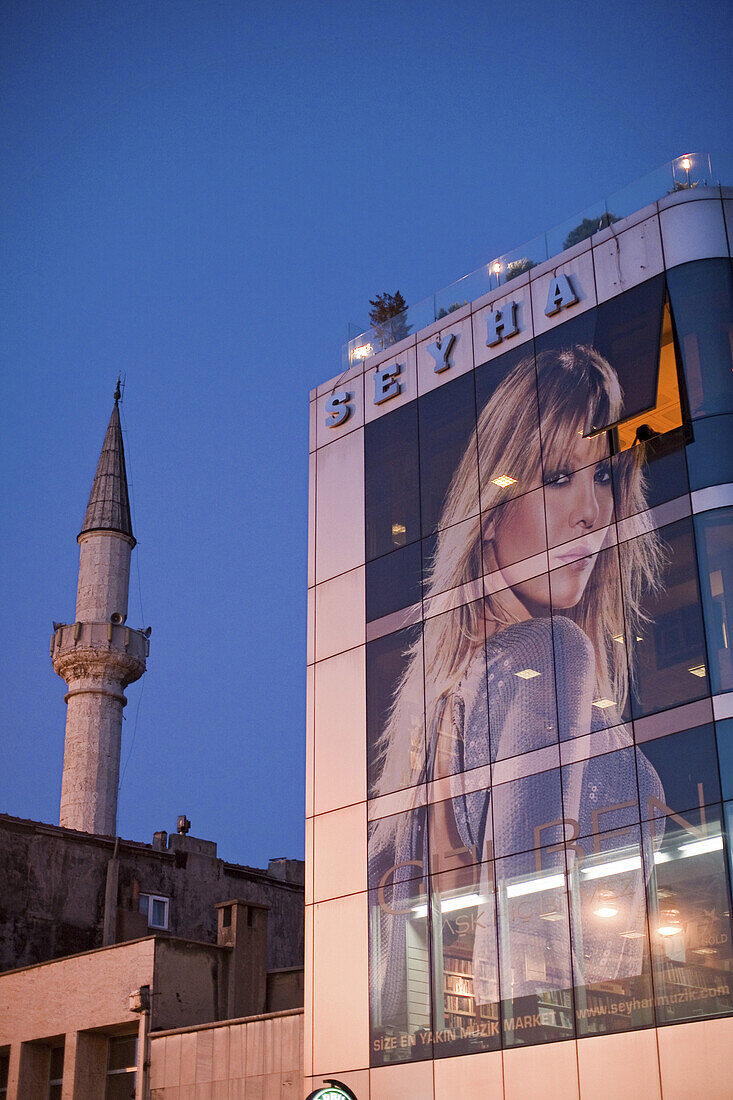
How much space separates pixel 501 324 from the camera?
31.8 meters

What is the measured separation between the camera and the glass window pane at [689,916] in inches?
920

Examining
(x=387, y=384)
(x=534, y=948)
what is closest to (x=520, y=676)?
(x=534, y=948)

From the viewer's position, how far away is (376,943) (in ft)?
96.5

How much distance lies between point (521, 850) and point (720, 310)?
1139 centimetres

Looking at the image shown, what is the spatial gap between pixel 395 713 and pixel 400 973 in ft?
18.4

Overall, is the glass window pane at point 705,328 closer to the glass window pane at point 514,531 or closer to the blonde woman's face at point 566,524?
the blonde woman's face at point 566,524

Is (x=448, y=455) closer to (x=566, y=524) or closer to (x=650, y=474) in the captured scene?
(x=566, y=524)

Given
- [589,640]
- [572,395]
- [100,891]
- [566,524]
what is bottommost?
[100,891]

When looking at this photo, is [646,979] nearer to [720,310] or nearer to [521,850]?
[521,850]

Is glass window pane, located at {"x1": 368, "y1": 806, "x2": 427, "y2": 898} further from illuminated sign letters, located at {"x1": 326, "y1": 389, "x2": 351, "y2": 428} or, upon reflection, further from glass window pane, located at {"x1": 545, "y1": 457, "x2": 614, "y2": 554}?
illuminated sign letters, located at {"x1": 326, "y1": 389, "x2": 351, "y2": 428}

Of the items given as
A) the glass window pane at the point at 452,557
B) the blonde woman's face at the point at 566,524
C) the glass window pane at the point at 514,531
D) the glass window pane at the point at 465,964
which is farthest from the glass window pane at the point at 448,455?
the glass window pane at the point at 465,964

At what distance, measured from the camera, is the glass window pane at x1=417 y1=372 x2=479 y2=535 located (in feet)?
102

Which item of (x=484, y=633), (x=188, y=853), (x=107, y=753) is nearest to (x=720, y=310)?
(x=484, y=633)

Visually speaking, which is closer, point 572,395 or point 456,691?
point 572,395
